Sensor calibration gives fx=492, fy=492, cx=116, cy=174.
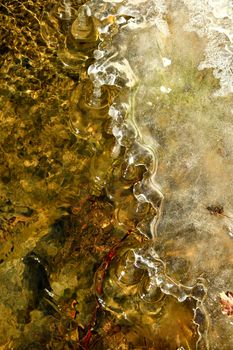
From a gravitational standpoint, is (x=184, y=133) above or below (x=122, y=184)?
above

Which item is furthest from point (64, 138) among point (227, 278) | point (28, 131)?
point (227, 278)

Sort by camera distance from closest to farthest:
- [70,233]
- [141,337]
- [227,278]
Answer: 1. [227,278]
2. [141,337]
3. [70,233]

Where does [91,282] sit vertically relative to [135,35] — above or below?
below

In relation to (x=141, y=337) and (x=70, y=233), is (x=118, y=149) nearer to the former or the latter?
(x=70, y=233)

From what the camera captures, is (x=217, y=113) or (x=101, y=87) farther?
(x=101, y=87)

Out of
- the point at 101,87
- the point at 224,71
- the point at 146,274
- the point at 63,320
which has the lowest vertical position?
the point at 63,320

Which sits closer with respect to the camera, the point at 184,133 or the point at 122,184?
the point at 184,133

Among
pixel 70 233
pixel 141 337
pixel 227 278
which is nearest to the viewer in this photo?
pixel 227 278

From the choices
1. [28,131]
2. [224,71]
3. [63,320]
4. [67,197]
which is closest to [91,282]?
[63,320]
